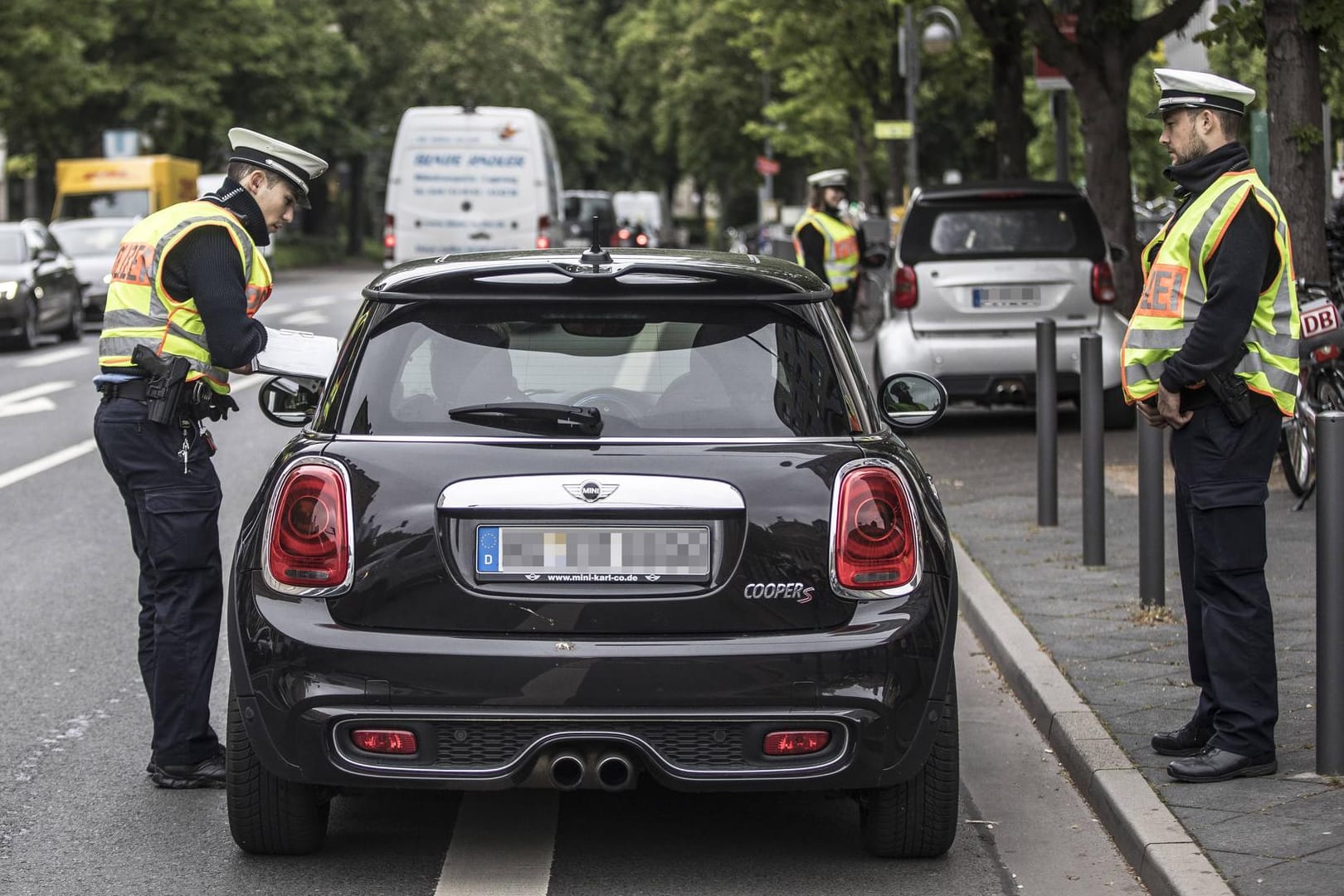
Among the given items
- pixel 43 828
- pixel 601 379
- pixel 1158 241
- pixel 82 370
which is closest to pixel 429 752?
pixel 601 379

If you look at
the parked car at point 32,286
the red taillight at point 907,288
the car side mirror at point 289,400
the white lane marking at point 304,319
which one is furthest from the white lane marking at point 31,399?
the car side mirror at point 289,400

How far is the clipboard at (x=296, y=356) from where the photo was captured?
234 inches

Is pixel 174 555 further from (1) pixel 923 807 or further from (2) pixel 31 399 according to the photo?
(2) pixel 31 399

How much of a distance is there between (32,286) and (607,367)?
74.0ft

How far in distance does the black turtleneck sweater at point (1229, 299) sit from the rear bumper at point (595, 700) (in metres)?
1.20

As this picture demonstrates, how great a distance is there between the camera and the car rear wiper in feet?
16.0

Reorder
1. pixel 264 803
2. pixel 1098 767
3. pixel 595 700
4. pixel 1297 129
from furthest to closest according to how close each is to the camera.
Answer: pixel 1297 129 < pixel 1098 767 < pixel 264 803 < pixel 595 700

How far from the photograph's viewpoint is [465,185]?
26375mm

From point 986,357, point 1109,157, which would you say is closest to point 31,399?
point 986,357

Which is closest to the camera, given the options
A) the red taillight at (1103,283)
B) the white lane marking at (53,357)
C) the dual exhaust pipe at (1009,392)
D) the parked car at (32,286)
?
the red taillight at (1103,283)

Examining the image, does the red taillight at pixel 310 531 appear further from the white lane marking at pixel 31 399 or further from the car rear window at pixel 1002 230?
the white lane marking at pixel 31 399

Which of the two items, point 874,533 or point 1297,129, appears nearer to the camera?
point 874,533

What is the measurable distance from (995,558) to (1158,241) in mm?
3801

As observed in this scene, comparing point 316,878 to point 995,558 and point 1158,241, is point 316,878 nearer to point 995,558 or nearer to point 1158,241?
point 1158,241
